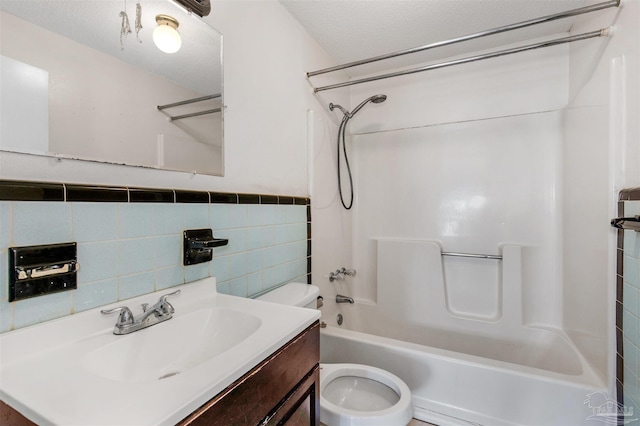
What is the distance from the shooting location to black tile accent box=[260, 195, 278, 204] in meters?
1.37

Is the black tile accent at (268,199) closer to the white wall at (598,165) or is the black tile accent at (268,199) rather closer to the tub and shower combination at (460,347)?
the tub and shower combination at (460,347)

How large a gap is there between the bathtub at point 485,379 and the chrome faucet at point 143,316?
3.33 feet

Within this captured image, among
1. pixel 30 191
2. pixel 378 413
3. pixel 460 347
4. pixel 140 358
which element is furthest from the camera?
pixel 460 347

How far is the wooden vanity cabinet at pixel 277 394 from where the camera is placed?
552 mm

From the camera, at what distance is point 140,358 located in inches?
29.2

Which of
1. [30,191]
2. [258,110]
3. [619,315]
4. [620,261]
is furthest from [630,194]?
[30,191]

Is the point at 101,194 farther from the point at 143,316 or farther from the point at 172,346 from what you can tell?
the point at 172,346

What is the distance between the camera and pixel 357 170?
2.54 metres

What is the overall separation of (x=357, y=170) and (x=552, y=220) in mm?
1505

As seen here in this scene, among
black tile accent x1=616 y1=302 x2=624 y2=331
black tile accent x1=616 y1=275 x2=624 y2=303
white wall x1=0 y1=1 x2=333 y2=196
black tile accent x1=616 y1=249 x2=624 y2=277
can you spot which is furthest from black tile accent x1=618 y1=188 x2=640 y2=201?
white wall x1=0 y1=1 x2=333 y2=196

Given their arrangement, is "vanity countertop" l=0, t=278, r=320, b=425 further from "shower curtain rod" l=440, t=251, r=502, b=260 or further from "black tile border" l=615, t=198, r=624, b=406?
"shower curtain rod" l=440, t=251, r=502, b=260

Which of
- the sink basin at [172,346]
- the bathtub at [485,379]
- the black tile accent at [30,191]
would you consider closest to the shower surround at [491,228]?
the bathtub at [485,379]

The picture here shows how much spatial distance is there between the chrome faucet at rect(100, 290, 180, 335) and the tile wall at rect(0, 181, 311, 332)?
0.06 meters

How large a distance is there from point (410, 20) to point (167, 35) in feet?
4.76
